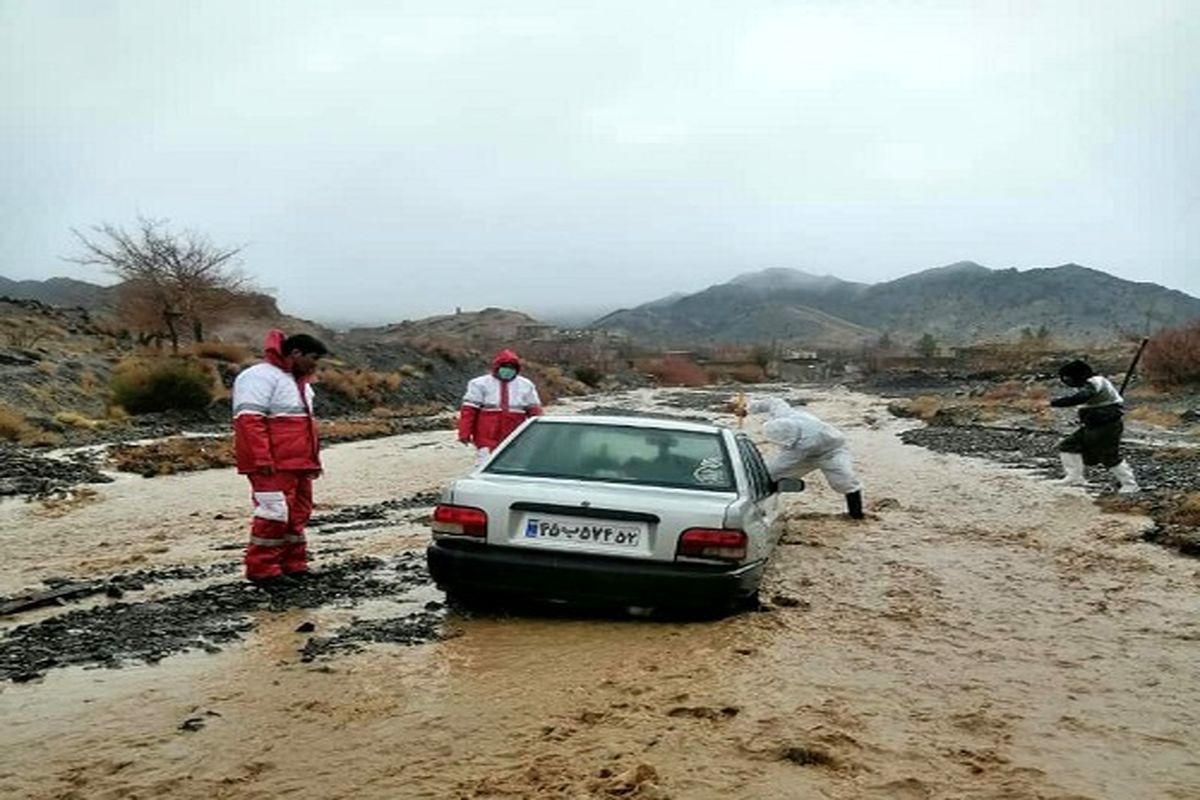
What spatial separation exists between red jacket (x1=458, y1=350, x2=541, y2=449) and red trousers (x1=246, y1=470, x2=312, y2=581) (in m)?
2.69

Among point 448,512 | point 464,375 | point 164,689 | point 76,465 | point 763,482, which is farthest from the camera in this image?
point 464,375

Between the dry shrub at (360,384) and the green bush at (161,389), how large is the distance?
700cm

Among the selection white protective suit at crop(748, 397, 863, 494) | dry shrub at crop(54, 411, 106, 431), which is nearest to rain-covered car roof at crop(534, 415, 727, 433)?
white protective suit at crop(748, 397, 863, 494)

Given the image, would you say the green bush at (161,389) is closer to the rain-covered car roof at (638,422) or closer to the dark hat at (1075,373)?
the dark hat at (1075,373)

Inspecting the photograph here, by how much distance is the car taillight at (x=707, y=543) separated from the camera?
5.20m

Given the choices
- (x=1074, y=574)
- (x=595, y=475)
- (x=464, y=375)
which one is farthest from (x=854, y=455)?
(x=464, y=375)

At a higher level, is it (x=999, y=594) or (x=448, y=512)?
(x=448, y=512)

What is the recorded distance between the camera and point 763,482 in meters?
6.78

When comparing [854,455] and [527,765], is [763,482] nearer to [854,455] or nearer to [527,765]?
[527,765]

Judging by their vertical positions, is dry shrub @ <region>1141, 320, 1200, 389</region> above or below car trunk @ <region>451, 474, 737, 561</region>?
above

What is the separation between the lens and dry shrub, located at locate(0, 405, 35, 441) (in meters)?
Result: 20.1

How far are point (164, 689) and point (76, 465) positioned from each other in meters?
13.5

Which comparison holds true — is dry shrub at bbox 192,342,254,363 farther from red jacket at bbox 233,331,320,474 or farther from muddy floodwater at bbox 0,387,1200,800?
red jacket at bbox 233,331,320,474

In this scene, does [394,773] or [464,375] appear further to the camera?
[464,375]
